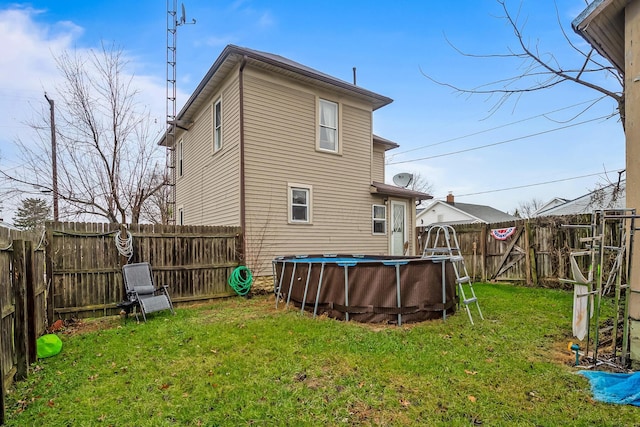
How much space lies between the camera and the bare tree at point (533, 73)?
525cm

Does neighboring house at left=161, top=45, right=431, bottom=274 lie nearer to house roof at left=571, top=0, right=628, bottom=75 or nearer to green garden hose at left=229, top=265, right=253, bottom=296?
green garden hose at left=229, top=265, right=253, bottom=296

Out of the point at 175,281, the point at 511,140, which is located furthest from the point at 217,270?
the point at 511,140

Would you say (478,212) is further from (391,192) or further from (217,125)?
(217,125)

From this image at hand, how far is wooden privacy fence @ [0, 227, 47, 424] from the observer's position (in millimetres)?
3271

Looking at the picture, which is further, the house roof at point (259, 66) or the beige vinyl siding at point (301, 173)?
the beige vinyl siding at point (301, 173)

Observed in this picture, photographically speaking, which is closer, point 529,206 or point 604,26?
point 604,26

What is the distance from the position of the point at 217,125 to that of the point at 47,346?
741 centimetres

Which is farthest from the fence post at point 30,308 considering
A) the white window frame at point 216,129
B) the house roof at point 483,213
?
the house roof at point 483,213

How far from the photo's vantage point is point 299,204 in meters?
9.60

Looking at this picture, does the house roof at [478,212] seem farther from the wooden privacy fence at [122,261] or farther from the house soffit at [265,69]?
the wooden privacy fence at [122,261]

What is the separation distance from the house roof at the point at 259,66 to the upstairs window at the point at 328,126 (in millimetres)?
529

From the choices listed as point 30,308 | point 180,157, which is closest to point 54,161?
point 180,157

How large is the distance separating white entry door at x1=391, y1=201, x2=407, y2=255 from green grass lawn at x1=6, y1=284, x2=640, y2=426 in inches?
240

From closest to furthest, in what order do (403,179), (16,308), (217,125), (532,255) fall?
1. (16,308)
2. (532,255)
3. (217,125)
4. (403,179)
